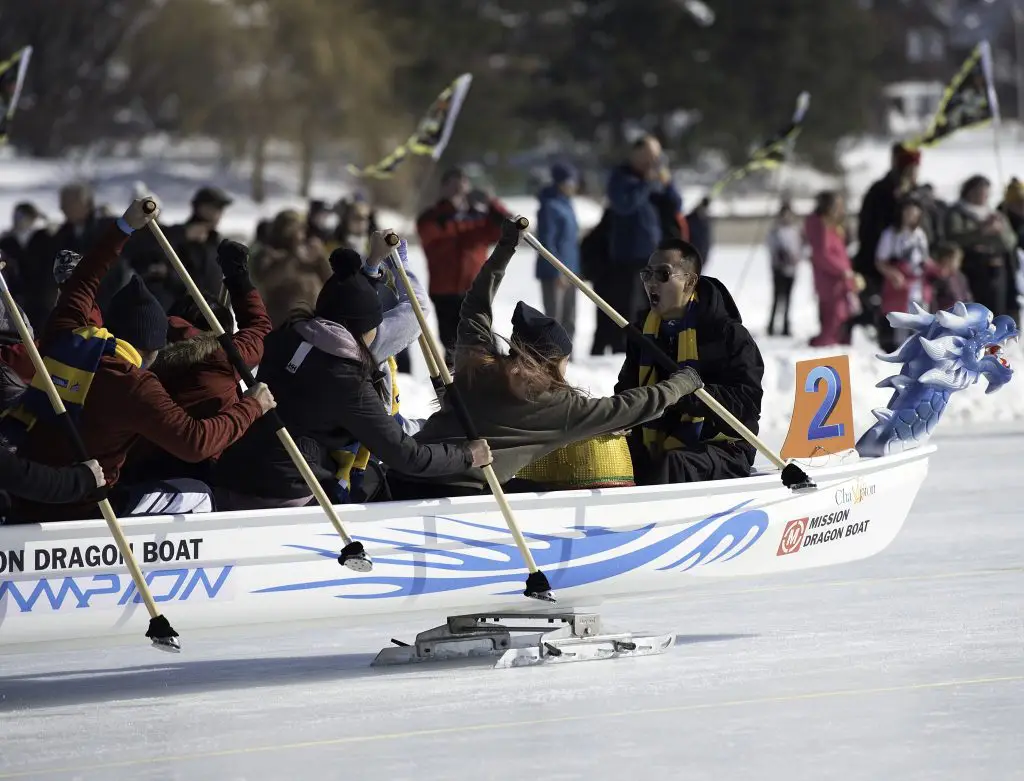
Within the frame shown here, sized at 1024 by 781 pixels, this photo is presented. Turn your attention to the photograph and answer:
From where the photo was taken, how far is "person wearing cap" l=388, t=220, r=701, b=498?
6.30 m

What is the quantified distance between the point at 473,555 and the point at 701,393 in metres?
1.01

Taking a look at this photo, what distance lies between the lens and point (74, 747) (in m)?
5.37

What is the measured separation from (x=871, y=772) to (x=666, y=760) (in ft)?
1.68

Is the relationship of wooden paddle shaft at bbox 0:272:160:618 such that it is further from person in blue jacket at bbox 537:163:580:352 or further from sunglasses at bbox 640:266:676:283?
person in blue jacket at bbox 537:163:580:352

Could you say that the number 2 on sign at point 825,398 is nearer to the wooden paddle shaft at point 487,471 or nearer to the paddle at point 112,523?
the wooden paddle shaft at point 487,471

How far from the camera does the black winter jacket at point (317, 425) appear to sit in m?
6.06

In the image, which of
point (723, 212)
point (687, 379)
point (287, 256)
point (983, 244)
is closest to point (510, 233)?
point (687, 379)

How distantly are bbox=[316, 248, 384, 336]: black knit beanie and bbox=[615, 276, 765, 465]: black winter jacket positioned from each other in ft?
3.92

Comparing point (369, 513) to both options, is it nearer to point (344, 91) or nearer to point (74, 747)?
point (74, 747)

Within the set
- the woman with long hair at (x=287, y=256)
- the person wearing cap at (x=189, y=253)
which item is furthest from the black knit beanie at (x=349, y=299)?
the person wearing cap at (x=189, y=253)

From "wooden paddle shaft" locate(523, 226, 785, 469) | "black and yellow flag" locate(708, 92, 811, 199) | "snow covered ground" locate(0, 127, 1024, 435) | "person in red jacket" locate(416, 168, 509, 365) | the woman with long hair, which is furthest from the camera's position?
"black and yellow flag" locate(708, 92, 811, 199)

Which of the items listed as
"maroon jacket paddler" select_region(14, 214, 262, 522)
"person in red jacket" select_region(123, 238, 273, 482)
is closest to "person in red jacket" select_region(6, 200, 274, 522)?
"maroon jacket paddler" select_region(14, 214, 262, 522)

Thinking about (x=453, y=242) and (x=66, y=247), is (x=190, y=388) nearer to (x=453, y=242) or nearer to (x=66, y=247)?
(x=66, y=247)

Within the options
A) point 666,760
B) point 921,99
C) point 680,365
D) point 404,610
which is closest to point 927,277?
point 680,365
